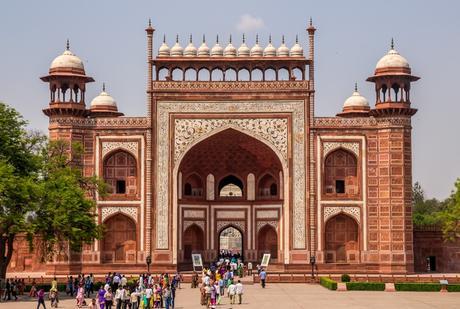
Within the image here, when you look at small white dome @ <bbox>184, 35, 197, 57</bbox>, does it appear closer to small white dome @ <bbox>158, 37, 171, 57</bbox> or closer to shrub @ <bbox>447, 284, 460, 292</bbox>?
small white dome @ <bbox>158, 37, 171, 57</bbox>

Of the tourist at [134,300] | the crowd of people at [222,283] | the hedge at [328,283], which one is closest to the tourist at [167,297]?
the tourist at [134,300]

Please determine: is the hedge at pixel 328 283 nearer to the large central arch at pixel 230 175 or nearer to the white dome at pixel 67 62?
the large central arch at pixel 230 175

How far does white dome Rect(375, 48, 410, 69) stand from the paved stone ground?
12871 mm

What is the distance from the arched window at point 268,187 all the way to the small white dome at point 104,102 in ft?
36.2

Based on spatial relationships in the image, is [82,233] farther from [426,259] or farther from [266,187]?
[426,259]

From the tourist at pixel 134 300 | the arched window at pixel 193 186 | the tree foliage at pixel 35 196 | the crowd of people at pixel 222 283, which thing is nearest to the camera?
the tourist at pixel 134 300

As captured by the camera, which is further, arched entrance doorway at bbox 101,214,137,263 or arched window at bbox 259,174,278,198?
arched window at bbox 259,174,278,198

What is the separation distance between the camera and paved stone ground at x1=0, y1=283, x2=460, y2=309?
27.0 meters

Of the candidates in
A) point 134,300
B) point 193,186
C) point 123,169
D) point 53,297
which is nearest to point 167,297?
point 134,300

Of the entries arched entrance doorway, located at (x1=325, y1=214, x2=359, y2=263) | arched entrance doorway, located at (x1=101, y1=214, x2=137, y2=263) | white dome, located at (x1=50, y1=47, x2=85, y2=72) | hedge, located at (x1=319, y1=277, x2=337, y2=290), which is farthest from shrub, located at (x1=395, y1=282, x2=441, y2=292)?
white dome, located at (x1=50, y1=47, x2=85, y2=72)

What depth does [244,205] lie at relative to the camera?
Answer: 45156 millimetres

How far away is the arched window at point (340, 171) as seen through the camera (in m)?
41.9

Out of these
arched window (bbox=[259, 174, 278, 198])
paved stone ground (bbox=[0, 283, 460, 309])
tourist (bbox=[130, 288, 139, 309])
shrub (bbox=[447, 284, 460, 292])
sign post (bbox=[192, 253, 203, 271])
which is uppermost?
arched window (bbox=[259, 174, 278, 198])

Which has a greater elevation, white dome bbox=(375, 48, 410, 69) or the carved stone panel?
white dome bbox=(375, 48, 410, 69)
